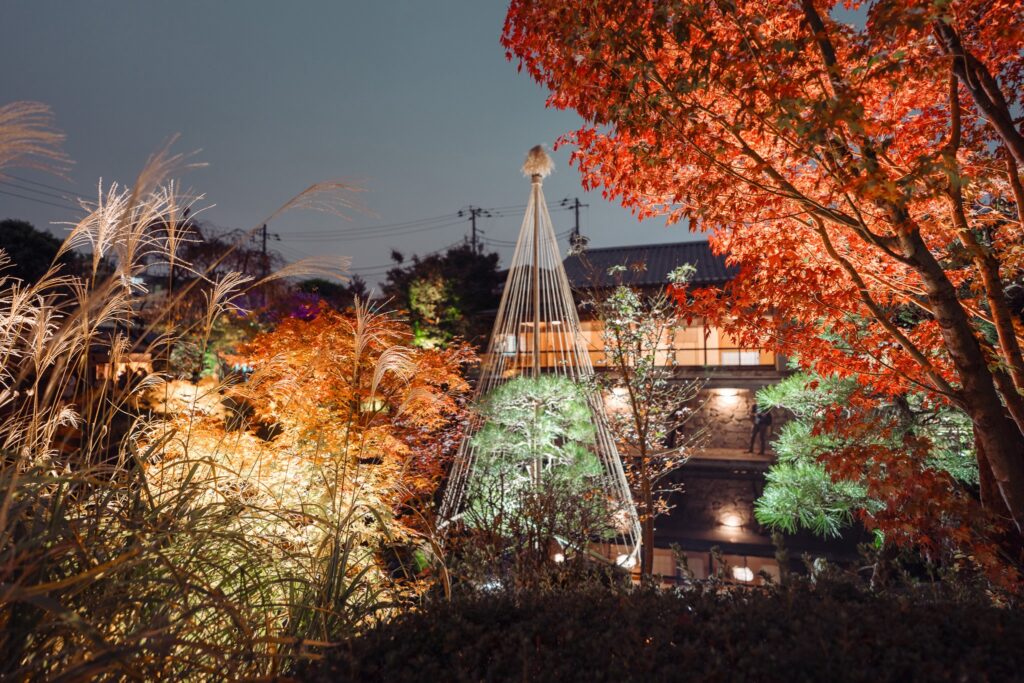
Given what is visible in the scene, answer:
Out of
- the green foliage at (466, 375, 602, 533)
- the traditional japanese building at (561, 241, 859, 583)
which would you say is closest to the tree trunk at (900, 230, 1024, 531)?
the traditional japanese building at (561, 241, 859, 583)

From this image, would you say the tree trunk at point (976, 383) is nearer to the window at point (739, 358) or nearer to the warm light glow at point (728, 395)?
the warm light glow at point (728, 395)

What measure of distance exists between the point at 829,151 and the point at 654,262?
10.8m

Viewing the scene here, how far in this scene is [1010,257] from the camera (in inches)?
106

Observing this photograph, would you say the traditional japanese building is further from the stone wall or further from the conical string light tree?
the conical string light tree

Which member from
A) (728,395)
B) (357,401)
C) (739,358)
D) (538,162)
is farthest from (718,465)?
(357,401)

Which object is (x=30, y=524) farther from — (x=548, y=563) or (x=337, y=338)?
(x=337, y=338)

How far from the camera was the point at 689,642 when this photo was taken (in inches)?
49.5

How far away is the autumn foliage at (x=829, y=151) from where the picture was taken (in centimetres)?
211

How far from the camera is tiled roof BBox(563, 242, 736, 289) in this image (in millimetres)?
11560

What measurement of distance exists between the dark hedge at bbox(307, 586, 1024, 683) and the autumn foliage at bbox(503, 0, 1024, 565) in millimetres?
1332

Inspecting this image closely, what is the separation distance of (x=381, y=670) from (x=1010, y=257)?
10.5 feet

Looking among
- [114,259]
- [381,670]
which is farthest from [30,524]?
[114,259]

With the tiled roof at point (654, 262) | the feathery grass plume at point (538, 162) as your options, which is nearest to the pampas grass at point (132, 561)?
the feathery grass plume at point (538, 162)

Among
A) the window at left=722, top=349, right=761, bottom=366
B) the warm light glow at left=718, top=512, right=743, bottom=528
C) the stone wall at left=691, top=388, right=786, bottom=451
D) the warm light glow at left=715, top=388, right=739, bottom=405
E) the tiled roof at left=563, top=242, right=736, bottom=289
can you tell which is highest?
the tiled roof at left=563, top=242, right=736, bottom=289
